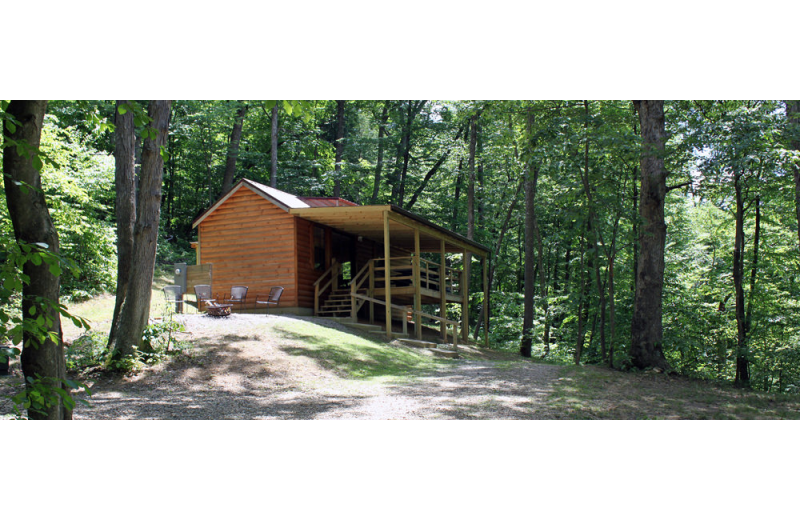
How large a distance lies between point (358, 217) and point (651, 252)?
8.11 m

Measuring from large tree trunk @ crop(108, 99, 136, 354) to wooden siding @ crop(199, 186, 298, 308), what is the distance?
7.19 metres

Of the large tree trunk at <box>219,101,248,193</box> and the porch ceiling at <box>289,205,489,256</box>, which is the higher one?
the large tree trunk at <box>219,101,248,193</box>

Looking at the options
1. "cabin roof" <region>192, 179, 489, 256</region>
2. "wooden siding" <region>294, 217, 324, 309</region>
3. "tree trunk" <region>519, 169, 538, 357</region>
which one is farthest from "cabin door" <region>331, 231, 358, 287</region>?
"tree trunk" <region>519, 169, 538, 357</region>

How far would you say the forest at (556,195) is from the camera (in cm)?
1060

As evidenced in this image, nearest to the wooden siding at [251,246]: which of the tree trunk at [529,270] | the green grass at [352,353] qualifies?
the green grass at [352,353]

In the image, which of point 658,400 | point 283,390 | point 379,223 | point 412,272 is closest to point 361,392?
point 283,390

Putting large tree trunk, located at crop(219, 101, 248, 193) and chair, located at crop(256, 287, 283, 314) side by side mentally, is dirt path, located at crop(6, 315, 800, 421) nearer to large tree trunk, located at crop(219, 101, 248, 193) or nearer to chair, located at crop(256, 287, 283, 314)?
chair, located at crop(256, 287, 283, 314)

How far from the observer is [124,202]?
33.7ft

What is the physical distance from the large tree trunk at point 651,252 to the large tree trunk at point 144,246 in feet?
30.8

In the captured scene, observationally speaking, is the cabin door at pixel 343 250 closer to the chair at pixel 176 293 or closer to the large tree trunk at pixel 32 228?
the chair at pixel 176 293

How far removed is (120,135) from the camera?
9.84 meters

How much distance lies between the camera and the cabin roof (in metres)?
15.7

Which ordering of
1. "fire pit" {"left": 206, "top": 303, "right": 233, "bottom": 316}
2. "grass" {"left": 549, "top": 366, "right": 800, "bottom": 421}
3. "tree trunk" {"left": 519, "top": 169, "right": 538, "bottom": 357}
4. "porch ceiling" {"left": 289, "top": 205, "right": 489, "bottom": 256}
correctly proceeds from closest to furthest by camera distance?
1. "grass" {"left": 549, "top": 366, "right": 800, "bottom": 421}
2. "fire pit" {"left": 206, "top": 303, "right": 233, "bottom": 316}
3. "porch ceiling" {"left": 289, "top": 205, "right": 489, "bottom": 256}
4. "tree trunk" {"left": 519, "top": 169, "right": 538, "bottom": 357}
